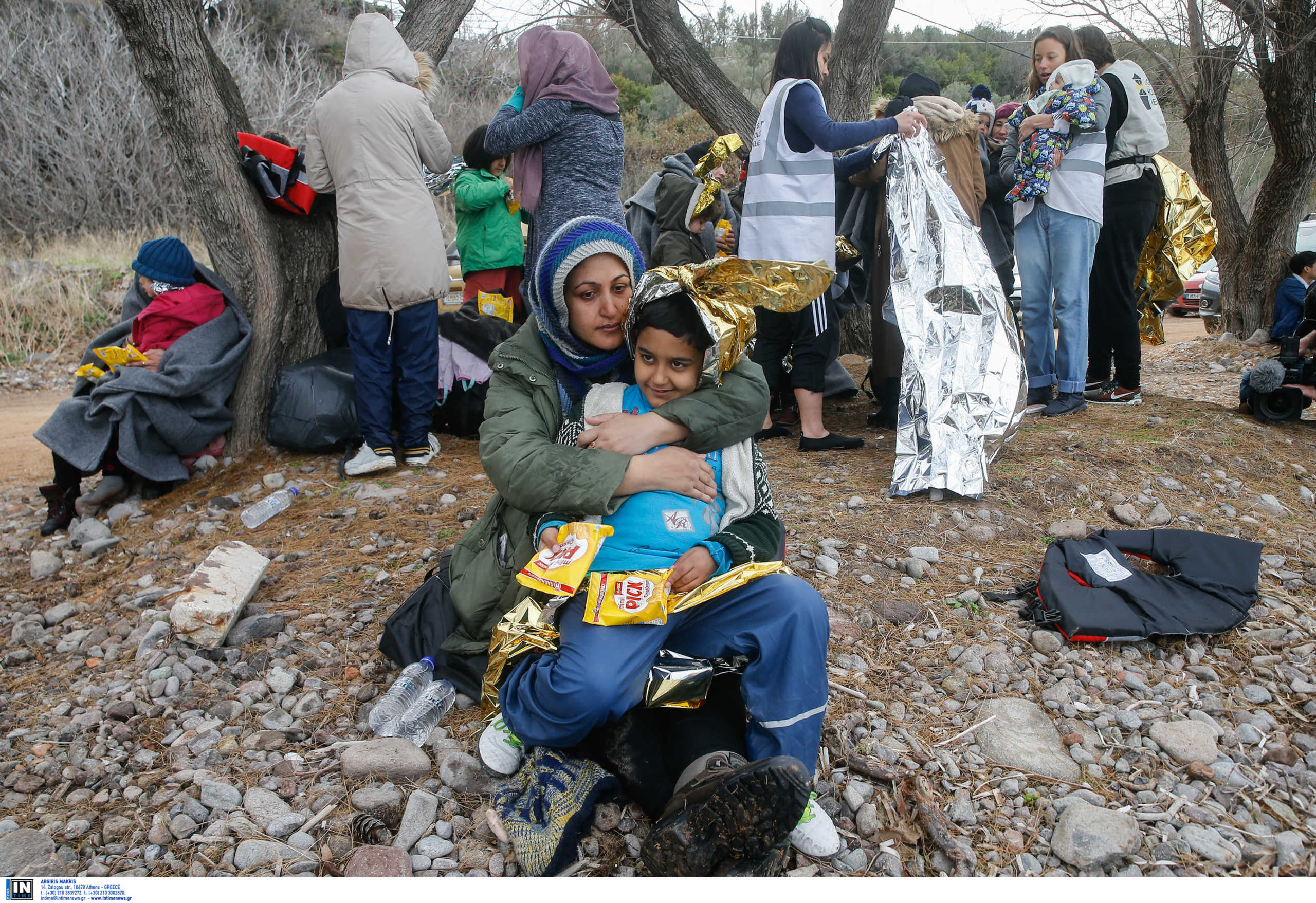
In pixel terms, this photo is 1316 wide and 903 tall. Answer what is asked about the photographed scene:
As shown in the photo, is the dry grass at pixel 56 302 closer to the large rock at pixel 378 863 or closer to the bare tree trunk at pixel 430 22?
the bare tree trunk at pixel 430 22

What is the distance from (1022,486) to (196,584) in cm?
342

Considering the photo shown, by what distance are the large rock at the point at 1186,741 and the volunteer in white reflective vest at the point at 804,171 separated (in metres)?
2.44

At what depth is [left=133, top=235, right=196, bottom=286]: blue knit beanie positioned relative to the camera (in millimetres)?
4258

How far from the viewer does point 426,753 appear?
87.9 inches

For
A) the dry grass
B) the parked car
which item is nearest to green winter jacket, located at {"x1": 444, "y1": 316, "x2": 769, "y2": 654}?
the dry grass

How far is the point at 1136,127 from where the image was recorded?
4.90m

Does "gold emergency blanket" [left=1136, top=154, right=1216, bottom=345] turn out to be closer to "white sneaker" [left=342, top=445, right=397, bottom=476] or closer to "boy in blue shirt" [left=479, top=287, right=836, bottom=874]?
"boy in blue shirt" [left=479, top=287, right=836, bottom=874]

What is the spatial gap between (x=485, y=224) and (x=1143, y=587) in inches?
Answer: 160

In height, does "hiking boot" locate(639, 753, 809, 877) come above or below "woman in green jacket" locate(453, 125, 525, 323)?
below

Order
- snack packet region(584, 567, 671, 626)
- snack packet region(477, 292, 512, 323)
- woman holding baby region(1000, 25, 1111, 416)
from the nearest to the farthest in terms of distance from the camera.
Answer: snack packet region(584, 567, 671, 626), woman holding baby region(1000, 25, 1111, 416), snack packet region(477, 292, 512, 323)

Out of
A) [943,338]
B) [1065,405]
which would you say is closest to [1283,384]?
[1065,405]

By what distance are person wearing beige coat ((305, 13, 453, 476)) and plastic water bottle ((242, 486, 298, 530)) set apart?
0.35 m

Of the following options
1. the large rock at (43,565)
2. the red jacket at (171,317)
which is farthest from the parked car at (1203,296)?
the large rock at (43,565)

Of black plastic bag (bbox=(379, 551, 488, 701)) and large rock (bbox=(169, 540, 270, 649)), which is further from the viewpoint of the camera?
large rock (bbox=(169, 540, 270, 649))
